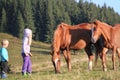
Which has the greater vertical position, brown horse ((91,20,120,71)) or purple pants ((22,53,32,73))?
brown horse ((91,20,120,71))

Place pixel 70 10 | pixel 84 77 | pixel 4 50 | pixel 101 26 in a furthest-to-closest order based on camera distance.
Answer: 1. pixel 70 10
2. pixel 101 26
3. pixel 4 50
4. pixel 84 77

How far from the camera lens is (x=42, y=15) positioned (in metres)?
164

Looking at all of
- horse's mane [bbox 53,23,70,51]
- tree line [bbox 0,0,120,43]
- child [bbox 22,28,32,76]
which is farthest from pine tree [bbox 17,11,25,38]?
child [bbox 22,28,32,76]

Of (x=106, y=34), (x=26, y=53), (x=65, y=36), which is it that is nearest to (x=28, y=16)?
(x=65, y=36)

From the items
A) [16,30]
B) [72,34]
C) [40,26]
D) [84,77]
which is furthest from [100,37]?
[40,26]

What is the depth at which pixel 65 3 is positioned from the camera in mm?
194375

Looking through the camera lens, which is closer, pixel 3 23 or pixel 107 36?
pixel 107 36

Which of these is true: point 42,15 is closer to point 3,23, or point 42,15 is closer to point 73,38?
point 3,23

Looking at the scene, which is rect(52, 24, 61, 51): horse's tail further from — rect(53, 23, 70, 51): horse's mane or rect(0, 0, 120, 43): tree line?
rect(0, 0, 120, 43): tree line

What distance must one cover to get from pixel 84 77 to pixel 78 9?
551ft

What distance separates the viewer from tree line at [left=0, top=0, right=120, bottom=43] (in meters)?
150

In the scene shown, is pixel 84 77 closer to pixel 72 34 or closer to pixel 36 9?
pixel 72 34

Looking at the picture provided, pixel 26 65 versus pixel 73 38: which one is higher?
pixel 73 38

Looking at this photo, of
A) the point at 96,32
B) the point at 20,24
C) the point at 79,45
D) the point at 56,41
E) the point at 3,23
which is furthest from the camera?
the point at 3,23
